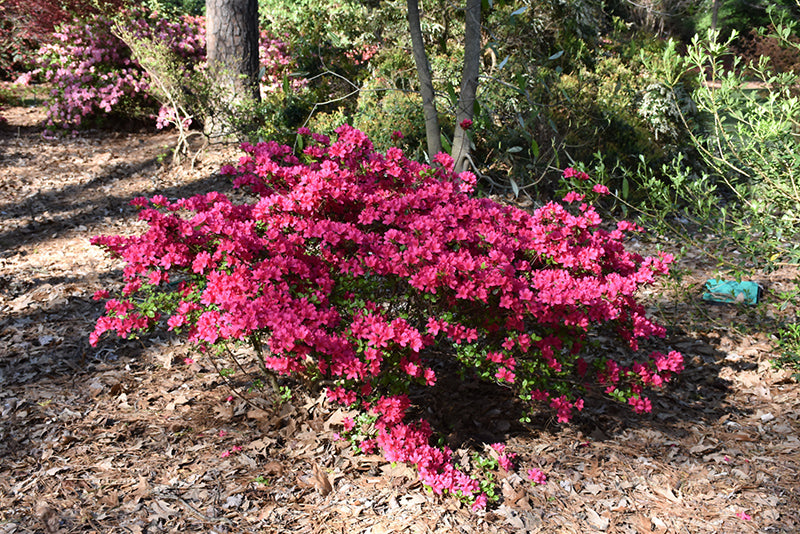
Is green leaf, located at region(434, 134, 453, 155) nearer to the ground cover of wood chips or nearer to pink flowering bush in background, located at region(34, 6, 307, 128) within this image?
the ground cover of wood chips

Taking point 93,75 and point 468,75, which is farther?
point 93,75

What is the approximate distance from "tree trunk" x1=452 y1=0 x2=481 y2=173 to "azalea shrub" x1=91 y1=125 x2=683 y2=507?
147 cm

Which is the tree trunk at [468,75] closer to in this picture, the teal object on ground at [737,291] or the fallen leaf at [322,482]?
the teal object on ground at [737,291]

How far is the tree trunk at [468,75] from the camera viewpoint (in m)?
4.23

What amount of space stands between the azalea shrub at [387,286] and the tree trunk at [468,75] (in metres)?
1.47

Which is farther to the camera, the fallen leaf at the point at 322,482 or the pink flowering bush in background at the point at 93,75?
the pink flowering bush in background at the point at 93,75

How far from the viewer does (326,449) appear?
2.96 meters

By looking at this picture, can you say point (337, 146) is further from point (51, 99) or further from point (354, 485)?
point (51, 99)

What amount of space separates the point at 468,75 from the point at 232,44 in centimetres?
411

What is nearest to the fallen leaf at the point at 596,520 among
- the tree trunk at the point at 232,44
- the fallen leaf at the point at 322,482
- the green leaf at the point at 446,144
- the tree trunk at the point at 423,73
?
the fallen leaf at the point at 322,482

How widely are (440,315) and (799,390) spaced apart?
2381 millimetres

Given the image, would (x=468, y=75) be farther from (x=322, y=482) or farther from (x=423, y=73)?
(x=322, y=482)

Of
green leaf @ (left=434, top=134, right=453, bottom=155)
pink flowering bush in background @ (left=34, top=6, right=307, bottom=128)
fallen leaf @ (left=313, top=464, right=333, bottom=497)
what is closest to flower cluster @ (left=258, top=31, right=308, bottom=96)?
pink flowering bush in background @ (left=34, top=6, right=307, bottom=128)

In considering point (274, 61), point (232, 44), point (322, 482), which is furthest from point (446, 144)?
point (274, 61)
